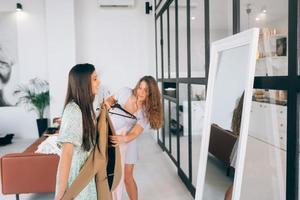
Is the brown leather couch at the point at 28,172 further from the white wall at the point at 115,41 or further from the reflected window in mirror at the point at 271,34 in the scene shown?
the white wall at the point at 115,41

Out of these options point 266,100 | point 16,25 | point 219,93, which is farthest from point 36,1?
point 266,100

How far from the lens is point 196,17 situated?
3.21 m

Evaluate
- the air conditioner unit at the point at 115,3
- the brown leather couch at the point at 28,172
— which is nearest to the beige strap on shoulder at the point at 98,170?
the brown leather couch at the point at 28,172

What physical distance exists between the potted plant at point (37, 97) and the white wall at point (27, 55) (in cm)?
15

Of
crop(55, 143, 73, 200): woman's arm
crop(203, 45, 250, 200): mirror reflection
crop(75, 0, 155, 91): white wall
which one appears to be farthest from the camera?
crop(75, 0, 155, 91): white wall

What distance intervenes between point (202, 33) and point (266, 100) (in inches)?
57.9

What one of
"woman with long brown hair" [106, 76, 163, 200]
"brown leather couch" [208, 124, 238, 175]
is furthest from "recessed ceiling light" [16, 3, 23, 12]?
"brown leather couch" [208, 124, 238, 175]

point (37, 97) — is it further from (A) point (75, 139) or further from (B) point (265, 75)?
(B) point (265, 75)

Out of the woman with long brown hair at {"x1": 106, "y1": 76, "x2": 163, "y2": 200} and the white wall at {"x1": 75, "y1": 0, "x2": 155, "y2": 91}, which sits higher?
the white wall at {"x1": 75, "y1": 0, "x2": 155, "y2": 91}

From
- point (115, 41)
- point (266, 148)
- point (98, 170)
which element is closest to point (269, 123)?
point (266, 148)

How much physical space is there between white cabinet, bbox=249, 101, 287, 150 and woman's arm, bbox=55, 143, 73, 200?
106 cm

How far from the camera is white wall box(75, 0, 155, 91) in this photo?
706 centimetres

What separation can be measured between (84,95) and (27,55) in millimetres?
5838

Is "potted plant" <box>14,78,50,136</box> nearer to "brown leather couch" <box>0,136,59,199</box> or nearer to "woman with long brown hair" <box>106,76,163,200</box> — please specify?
"brown leather couch" <box>0,136,59,199</box>
